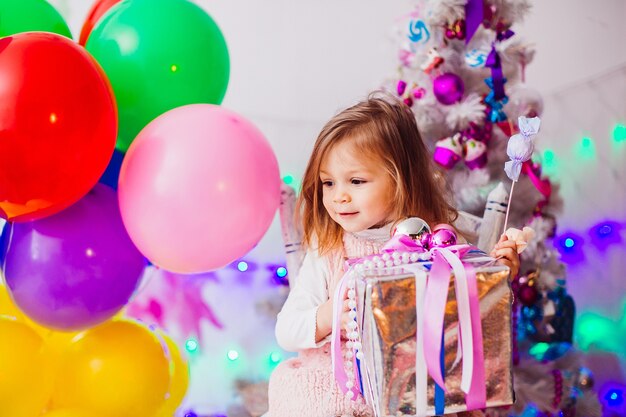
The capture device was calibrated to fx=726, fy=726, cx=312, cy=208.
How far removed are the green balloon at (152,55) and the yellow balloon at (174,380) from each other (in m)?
0.56

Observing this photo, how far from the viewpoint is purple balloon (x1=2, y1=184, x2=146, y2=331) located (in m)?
1.56

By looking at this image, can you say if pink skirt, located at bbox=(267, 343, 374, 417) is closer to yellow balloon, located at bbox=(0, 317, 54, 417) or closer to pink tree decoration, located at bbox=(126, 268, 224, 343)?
yellow balloon, located at bbox=(0, 317, 54, 417)

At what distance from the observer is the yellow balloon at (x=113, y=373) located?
1719mm

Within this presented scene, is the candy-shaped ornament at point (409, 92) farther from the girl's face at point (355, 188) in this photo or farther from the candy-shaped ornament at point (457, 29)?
the girl's face at point (355, 188)

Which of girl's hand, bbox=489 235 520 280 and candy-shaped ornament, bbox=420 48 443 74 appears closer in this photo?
girl's hand, bbox=489 235 520 280

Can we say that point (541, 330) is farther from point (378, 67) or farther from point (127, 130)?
point (127, 130)

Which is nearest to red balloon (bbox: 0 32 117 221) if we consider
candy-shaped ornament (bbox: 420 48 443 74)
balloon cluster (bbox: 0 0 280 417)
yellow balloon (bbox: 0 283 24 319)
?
balloon cluster (bbox: 0 0 280 417)

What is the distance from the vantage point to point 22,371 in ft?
5.46

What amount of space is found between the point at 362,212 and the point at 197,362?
128 cm

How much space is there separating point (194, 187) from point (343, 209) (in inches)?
16.4

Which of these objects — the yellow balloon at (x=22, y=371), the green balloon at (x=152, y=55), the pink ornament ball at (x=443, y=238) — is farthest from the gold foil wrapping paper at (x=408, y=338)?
the yellow balloon at (x=22, y=371)

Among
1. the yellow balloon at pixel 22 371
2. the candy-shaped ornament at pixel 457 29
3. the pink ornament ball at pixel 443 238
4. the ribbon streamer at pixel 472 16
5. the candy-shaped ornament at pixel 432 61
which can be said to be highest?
the ribbon streamer at pixel 472 16

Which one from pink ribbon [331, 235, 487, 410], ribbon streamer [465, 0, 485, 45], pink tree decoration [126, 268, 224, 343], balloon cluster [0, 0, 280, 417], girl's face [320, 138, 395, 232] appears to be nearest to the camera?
pink ribbon [331, 235, 487, 410]

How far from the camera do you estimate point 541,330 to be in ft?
8.54
